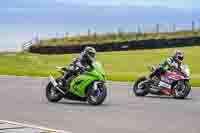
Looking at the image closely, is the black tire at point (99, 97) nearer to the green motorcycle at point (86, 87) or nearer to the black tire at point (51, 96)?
the green motorcycle at point (86, 87)

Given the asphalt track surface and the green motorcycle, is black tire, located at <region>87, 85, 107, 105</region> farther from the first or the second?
the asphalt track surface

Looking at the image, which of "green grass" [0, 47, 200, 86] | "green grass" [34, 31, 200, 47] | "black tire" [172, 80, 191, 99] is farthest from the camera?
"green grass" [34, 31, 200, 47]

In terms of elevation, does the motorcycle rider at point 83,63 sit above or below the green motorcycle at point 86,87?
above

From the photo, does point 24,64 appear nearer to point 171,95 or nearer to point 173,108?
point 171,95

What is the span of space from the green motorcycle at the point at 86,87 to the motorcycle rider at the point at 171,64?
377cm

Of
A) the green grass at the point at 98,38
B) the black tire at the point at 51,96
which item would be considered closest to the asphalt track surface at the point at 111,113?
the black tire at the point at 51,96

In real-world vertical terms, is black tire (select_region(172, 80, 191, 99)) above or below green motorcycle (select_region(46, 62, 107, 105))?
below

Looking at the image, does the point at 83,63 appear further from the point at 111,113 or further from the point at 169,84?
the point at 169,84

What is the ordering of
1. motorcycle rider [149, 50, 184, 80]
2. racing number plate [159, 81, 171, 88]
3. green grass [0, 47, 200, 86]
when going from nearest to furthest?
motorcycle rider [149, 50, 184, 80], racing number plate [159, 81, 171, 88], green grass [0, 47, 200, 86]

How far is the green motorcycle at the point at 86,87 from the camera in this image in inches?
715

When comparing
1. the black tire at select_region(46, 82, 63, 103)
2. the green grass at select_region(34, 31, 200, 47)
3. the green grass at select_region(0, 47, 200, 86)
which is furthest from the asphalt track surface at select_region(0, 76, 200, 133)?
the green grass at select_region(34, 31, 200, 47)

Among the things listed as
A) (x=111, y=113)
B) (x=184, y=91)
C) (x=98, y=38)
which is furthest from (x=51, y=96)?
(x=98, y=38)

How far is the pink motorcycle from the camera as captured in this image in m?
21.2

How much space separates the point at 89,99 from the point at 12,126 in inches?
200
